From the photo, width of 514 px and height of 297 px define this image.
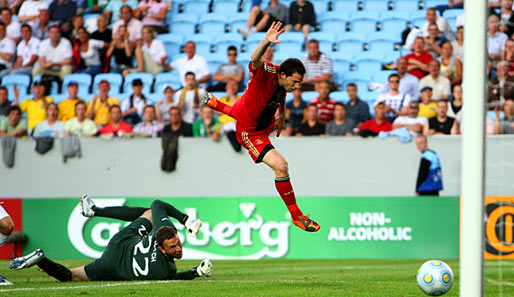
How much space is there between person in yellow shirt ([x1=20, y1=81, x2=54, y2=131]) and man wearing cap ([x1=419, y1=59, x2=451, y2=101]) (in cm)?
756

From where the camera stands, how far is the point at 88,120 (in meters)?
15.0

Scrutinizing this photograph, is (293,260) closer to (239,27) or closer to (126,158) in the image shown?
(126,158)

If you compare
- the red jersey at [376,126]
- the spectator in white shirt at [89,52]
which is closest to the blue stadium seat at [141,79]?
the spectator in white shirt at [89,52]

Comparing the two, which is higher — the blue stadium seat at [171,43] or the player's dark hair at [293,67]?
the blue stadium seat at [171,43]

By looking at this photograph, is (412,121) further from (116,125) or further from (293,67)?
(293,67)

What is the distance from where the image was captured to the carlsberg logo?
1378cm

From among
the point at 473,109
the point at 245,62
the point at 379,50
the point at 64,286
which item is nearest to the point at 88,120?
the point at 245,62

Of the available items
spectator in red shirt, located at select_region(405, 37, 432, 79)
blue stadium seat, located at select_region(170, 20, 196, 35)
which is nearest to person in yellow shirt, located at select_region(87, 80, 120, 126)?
blue stadium seat, located at select_region(170, 20, 196, 35)

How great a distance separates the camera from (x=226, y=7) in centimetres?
1834

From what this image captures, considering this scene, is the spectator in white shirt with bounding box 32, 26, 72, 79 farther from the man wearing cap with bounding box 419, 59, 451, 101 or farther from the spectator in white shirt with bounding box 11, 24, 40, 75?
the man wearing cap with bounding box 419, 59, 451, 101

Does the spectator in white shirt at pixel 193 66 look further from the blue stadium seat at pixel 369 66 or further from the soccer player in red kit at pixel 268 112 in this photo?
the soccer player in red kit at pixel 268 112

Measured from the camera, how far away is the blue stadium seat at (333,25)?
17.3 metres

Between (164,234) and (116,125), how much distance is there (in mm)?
7234

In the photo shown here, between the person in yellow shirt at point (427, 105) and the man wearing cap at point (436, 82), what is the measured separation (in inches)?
6.3
